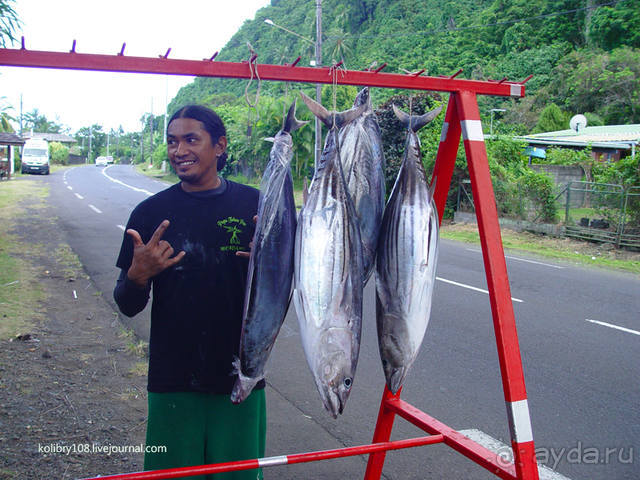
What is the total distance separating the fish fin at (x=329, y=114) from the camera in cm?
164

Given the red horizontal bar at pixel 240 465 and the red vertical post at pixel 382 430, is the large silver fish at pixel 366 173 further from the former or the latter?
the red vertical post at pixel 382 430

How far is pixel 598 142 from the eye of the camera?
68.2 feet

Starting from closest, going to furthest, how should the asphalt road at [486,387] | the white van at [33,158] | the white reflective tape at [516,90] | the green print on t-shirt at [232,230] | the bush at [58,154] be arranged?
the green print on t-shirt at [232,230] < the white reflective tape at [516,90] < the asphalt road at [486,387] < the white van at [33,158] < the bush at [58,154]

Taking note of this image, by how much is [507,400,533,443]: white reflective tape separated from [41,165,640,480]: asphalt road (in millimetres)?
1672

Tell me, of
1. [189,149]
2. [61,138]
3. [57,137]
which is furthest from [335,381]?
[61,138]

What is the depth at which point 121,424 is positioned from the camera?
3.57 meters

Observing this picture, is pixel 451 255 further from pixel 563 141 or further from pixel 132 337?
pixel 563 141

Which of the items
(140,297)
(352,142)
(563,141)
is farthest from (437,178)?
(563,141)

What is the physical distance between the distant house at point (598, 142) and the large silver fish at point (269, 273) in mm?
21121

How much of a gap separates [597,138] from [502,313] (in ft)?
74.6

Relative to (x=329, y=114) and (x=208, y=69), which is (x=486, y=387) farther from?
(x=208, y=69)

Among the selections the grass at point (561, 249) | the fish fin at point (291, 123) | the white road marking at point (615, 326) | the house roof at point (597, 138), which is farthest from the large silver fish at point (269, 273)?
the house roof at point (597, 138)

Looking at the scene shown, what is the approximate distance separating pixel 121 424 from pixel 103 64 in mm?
2586

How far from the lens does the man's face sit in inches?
75.5
